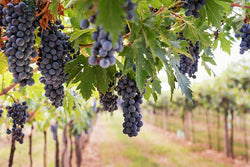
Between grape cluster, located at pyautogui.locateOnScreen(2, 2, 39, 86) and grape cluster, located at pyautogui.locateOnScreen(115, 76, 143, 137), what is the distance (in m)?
0.66

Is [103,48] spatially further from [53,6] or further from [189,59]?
[189,59]

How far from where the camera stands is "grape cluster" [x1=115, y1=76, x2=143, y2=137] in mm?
1549

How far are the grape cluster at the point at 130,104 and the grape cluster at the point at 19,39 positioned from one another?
66 centimetres

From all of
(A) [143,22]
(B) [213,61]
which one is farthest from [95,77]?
(B) [213,61]

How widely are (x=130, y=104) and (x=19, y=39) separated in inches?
34.7

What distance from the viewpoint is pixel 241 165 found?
11023mm

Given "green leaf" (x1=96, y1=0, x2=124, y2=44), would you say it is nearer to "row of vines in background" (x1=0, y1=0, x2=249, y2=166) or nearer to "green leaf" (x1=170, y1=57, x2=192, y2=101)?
"row of vines in background" (x1=0, y1=0, x2=249, y2=166)

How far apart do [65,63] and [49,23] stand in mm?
284

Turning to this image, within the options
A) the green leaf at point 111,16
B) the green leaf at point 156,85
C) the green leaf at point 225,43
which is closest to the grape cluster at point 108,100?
the green leaf at point 156,85

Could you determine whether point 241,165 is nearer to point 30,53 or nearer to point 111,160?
point 111,160

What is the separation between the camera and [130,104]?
1583 millimetres

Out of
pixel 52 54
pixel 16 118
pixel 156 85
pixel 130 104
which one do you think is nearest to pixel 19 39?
pixel 52 54

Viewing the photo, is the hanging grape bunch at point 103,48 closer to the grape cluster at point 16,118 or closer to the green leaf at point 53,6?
the green leaf at point 53,6

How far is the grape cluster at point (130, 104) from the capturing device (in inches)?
61.0
